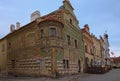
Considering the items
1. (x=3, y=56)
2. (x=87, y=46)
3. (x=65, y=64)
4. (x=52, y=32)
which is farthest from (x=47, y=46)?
(x=87, y=46)

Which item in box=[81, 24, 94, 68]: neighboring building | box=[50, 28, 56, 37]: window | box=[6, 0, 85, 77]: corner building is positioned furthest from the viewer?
box=[81, 24, 94, 68]: neighboring building

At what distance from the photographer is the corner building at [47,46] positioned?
27.8 m

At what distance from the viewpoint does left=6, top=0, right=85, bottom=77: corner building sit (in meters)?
27.8

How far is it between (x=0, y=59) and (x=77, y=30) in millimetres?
15337

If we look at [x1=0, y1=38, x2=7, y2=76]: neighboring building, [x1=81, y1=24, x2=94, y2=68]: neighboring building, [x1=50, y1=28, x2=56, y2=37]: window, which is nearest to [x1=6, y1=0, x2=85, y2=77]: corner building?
[x1=50, y1=28, x2=56, y2=37]: window

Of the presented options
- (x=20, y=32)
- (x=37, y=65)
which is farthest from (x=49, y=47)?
(x=20, y=32)

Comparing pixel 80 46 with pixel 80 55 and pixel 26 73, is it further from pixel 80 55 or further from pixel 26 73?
pixel 26 73

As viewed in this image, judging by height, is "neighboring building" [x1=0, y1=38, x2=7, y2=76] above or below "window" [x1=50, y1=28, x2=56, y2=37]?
below

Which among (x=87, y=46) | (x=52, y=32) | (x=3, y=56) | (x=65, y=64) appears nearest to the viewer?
(x=52, y=32)

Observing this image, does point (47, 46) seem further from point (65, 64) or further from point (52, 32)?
point (65, 64)

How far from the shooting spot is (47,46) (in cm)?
2789

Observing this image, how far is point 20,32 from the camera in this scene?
33781mm

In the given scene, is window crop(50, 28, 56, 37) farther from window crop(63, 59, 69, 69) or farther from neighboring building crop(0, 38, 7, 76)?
neighboring building crop(0, 38, 7, 76)

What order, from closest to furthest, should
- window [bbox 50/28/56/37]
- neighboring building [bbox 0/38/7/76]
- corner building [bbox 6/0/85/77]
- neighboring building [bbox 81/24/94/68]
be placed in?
corner building [bbox 6/0/85/77], window [bbox 50/28/56/37], neighboring building [bbox 0/38/7/76], neighboring building [bbox 81/24/94/68]
